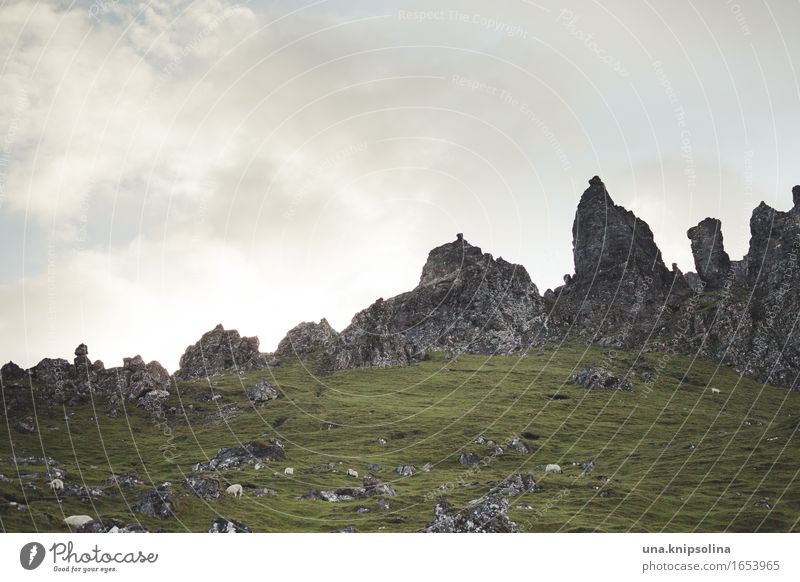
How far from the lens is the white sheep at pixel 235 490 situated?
293 ft

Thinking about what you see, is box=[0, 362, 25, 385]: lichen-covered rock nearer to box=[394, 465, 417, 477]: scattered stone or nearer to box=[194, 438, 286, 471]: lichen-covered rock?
box=[194, 438, 286, 471]: lichen-covered rock

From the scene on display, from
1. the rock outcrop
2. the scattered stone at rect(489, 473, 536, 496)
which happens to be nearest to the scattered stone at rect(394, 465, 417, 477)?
the scattered stone at rect(489, 473, 536, 496)

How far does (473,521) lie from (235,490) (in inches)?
1546

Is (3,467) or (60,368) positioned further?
(60,368)

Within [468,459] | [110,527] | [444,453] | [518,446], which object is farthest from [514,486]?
[110,527]

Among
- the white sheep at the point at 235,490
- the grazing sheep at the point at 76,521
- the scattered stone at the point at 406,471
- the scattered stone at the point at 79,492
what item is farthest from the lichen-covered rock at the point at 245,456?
the grazing sheep at the point at 76,521
